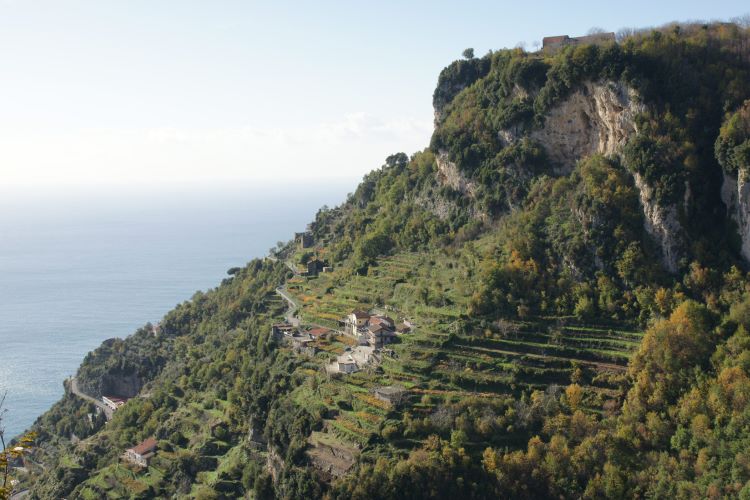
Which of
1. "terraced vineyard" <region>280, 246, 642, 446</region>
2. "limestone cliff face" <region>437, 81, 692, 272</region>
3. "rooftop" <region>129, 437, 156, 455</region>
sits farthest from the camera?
"rooftop" <region>129, 437, 156, 455</region>

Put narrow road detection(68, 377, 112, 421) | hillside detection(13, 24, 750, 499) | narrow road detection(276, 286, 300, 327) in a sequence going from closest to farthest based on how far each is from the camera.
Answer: hillside detection(13, 24, 750, 499)
narrow road detection(276, 286, 300, 327)
narrow road detection(68, 377, 112, 421)

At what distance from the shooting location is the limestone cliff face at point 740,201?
119 ft

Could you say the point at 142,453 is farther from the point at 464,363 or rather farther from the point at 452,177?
the point at 452,177

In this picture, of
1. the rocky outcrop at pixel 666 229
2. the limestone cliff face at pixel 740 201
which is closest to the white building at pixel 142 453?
the rocky outcrop at pixel 666 229

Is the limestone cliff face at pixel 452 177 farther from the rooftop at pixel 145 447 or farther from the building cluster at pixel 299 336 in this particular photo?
the rooftop at pixel 145 447

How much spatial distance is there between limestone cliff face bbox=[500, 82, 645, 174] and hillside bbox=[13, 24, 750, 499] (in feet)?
0.43

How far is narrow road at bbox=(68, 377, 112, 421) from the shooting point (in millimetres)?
54522

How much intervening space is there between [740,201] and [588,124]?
10.9 metres

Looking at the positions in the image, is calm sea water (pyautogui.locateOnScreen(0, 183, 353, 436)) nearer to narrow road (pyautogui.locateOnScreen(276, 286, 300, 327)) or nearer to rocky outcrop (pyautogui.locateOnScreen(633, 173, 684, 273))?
narrow road (pyautogui.locateOnScreen(276, 286, 300, 327))

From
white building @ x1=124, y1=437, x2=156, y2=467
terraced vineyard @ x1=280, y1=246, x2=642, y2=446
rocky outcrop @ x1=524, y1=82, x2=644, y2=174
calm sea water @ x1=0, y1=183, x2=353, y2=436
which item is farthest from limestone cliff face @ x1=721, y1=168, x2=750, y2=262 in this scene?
calm sea water @ x1=0, y1=183, x2=353, y2=436

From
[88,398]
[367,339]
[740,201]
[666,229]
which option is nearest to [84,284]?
[88,398]

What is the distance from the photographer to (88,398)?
56.6 meters

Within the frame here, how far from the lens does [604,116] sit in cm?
4266

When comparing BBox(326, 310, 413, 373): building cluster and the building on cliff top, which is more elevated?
the building on cliff top
